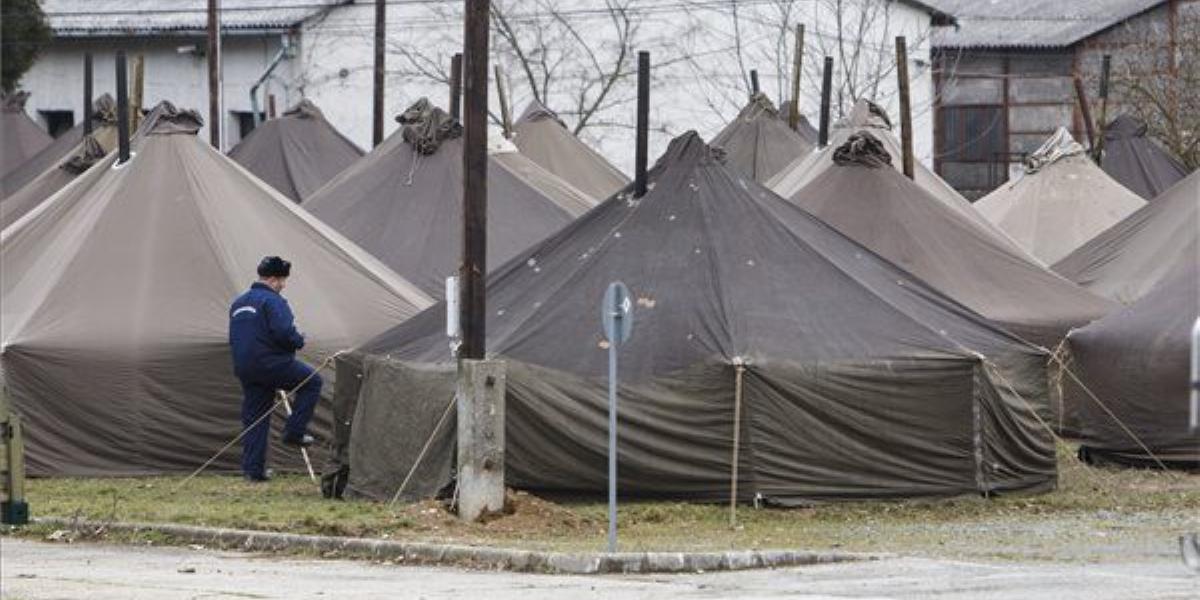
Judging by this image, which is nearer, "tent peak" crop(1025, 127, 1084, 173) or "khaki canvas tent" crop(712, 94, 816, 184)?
"khaki canvas tent" crop(712, 94, 816, 184)

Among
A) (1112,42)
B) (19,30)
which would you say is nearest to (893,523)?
(19,30)

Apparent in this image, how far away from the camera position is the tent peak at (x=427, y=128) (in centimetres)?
3111

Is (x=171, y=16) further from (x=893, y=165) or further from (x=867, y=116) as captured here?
(x=893, y=165)

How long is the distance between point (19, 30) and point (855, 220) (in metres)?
25.4

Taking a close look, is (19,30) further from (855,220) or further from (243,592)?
(243,592)

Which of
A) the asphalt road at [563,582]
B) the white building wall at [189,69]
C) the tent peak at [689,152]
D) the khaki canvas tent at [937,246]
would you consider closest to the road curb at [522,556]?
the asphalt road at [563,582]

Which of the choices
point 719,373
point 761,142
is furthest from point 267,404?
point 761,142

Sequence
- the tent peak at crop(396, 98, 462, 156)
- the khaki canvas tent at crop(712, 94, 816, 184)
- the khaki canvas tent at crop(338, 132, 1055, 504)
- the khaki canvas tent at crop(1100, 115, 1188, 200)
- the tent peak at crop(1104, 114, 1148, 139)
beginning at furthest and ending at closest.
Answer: the tent peak at crop(1104, 114, 1148, 139), the khaki canvas tent at crop(1100, 115, 1188, 200), the khaki canvas tent at crop(712, 94, 816, 184), the tent peak at crop(396, 98, 462, 156), the khaki canvas tent at crop(338, 132, 1055, 504)

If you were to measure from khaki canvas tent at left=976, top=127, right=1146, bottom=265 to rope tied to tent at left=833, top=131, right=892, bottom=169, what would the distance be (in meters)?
7.51

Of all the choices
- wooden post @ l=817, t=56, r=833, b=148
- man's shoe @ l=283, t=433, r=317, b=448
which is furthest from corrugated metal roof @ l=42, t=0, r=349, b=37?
man's shoe @ l=283, t=433, r=317, b=448

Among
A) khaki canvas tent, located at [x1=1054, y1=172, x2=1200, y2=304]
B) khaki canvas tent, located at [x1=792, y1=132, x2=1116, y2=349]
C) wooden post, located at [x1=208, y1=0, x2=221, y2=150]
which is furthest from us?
wooden post, located at [x1=208, y1=0, x2=221, y2=150]

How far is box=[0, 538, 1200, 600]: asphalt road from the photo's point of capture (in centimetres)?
1452

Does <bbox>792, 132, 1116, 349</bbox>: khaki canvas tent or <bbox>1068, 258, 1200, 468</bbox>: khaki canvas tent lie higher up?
<bbox>792, 132, 1116, 349</bbox>: khaki canvas tent

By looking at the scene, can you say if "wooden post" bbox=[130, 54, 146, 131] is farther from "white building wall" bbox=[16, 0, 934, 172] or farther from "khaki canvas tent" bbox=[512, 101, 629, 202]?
"white building wall" bbox=[16, 0, 934, 172]
